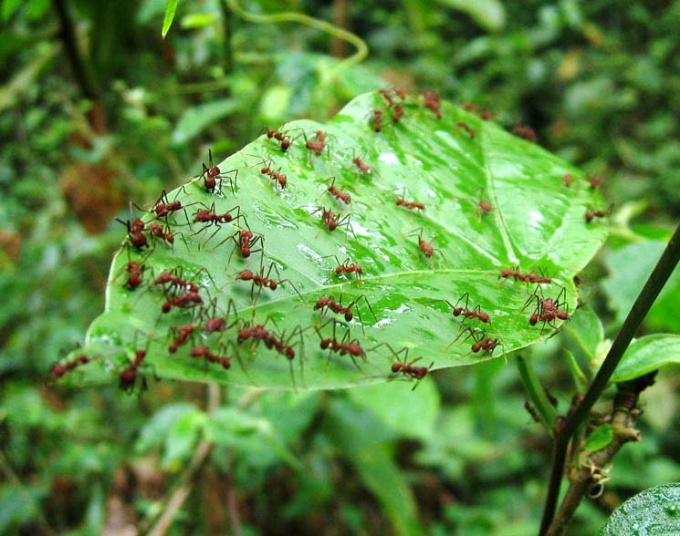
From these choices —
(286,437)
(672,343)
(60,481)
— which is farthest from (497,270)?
(60,481)

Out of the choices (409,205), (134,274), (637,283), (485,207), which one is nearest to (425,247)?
(409,205)

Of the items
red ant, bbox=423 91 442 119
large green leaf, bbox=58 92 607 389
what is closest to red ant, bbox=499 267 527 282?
large green leaf, bbox=58 92 607 389

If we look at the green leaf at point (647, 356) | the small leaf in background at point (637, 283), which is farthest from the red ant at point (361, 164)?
the small leaf in background at point (637, 283)

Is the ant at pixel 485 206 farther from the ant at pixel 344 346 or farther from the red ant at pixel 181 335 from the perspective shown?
the red ant at pixel 181 335

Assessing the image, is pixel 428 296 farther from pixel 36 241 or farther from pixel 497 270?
pixel 36 241

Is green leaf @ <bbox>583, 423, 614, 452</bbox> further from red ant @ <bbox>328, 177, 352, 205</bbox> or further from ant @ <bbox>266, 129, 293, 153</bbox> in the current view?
ant @ <bbox>266, 129, 293, 153</bbox>

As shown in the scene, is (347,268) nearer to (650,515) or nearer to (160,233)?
(160,233)
